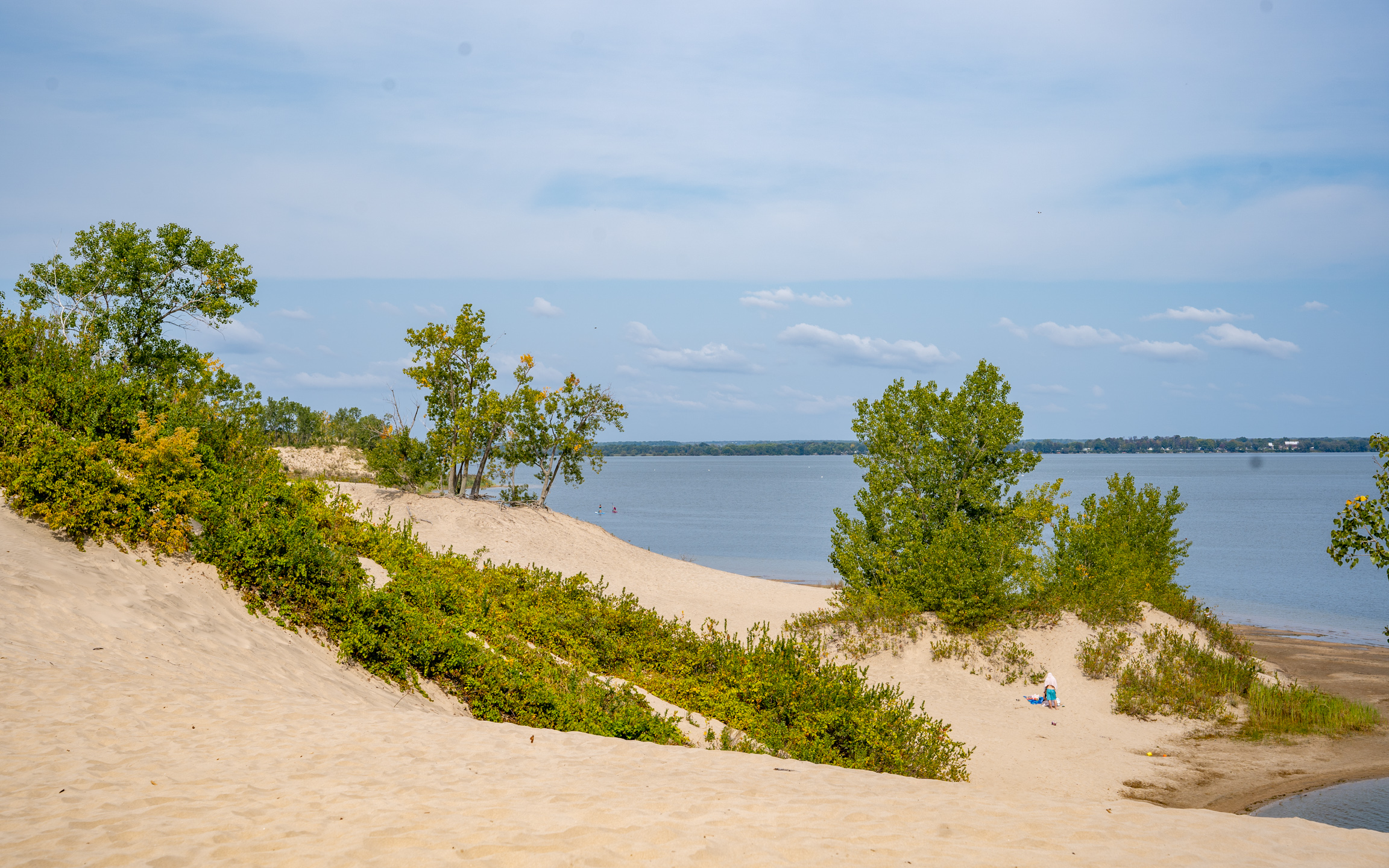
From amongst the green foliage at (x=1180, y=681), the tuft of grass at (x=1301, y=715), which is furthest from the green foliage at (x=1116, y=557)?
the tuft of grass at (x=1301, y=715)

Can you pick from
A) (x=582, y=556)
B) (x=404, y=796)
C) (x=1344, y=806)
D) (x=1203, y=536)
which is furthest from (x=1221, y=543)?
(x=404, y=796)

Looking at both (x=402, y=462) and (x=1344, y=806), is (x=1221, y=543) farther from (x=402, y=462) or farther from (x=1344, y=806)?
(x=402, y=462)

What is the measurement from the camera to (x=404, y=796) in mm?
7012

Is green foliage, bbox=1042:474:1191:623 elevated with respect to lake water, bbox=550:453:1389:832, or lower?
elevated

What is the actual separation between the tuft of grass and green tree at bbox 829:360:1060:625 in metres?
5.35

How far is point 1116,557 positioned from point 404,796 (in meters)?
21.2

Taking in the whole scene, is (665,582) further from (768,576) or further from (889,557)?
(768,576)

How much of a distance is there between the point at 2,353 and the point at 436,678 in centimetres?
1223

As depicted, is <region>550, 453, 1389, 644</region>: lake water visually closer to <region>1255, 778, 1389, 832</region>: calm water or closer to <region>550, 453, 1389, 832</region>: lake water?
<region>550, 453, 1389, 832</region>: lake water

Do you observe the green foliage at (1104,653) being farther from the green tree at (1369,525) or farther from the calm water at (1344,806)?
the green tree at (1369,525)

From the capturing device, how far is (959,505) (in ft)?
77.7

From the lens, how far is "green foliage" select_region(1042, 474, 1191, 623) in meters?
21.5

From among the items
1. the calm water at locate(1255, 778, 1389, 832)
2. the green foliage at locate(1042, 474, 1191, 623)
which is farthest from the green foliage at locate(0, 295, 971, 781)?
the green foliage at locate(1042, 474, 1191, 623)

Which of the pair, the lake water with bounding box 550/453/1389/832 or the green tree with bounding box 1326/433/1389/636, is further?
the lake water with bounding box 550/453/1389/832
